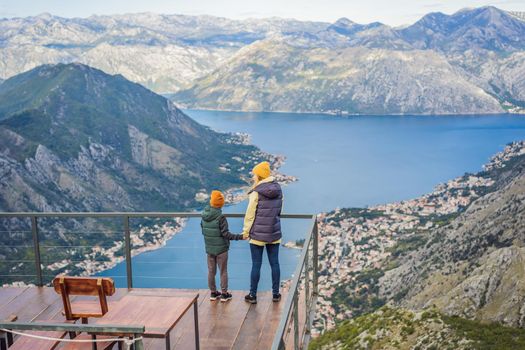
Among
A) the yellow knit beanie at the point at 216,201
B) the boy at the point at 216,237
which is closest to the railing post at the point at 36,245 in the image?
the boy at the point at 216,237

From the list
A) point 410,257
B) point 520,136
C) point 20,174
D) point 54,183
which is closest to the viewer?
point 410,257

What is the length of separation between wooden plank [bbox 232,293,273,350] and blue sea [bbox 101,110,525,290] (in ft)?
136

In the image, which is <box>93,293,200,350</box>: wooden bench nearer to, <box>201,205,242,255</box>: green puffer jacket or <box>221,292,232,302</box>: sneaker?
<box>201,205,242,255</box>: green puffer jacket

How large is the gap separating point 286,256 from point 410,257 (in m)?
14.6

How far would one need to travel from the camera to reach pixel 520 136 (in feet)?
538

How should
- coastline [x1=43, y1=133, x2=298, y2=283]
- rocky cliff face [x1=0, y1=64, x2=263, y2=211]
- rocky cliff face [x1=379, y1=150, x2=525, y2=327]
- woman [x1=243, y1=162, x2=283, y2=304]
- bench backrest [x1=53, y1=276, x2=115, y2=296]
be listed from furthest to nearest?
rocky cliff face [x1=0, y1=64, x2=263, y2=211]
coastline [x1=43, y1=133, x2=298, y2=283]
rocky cliff face [x1=379, y1=150, x2=525, y2=327]
woman [x1=243, y1=162, x2=283, y2=304]
bench backrest [x1=53, y1=276, x2=115, y2=296]

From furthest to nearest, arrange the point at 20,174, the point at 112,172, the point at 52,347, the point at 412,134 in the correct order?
the point at 412,134
the point at 112,172
the point at 20,174
the point at 52,347

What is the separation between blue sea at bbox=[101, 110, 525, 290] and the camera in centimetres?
6531

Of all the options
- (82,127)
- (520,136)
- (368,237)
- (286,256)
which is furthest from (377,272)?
(520,136)

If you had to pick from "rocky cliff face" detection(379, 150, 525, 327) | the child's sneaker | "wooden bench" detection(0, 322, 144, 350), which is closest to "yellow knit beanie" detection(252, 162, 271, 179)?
the child's sneaker

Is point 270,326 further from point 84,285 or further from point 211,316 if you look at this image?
point 84,285

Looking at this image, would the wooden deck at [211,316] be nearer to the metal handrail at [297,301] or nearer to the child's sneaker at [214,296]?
the child's sneaker at [214,296]

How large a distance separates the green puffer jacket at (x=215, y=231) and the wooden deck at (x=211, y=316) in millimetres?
675

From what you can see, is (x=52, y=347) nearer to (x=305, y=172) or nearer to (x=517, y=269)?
(x=517, y=269)
